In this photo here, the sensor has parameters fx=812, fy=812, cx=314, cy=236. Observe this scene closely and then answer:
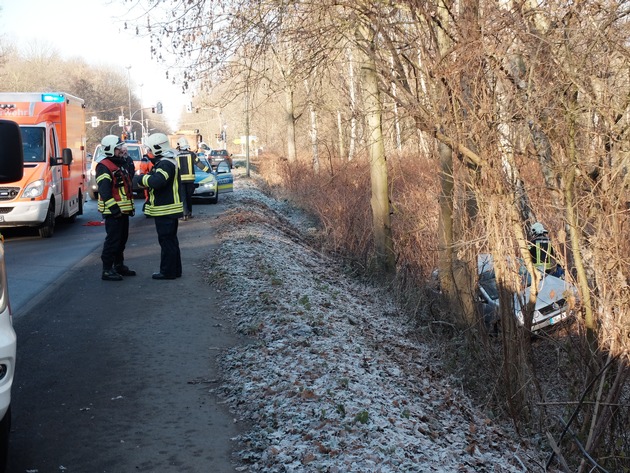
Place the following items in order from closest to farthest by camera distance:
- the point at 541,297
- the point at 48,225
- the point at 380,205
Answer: the point at 541,297 → the point at 380,205 → the point at 48,225

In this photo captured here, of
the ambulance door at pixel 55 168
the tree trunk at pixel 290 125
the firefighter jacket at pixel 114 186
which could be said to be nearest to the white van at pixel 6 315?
the firefighter jacket at pixel 114 186

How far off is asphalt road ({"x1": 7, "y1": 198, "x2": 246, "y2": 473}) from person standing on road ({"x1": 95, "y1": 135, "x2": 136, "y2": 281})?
419mm

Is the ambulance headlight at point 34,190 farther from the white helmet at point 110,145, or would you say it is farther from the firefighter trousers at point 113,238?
the white helmet at point 110,145

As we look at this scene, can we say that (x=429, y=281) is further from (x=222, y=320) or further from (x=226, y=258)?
(x=222, y=320)

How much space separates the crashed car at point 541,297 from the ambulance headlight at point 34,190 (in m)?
10.2

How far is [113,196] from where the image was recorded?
37.1ft

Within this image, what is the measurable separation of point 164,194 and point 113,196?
2.32 feet

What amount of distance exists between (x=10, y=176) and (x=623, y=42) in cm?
562

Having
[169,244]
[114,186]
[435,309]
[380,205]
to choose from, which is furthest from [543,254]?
[380,205]

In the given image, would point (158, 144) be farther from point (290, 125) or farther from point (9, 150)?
point (290, 125)

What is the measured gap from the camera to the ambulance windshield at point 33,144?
55.5 ft

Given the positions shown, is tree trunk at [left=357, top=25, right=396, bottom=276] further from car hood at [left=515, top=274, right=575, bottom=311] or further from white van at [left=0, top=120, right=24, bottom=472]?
white van at [left=0, top=120, right=24, bottom=472]

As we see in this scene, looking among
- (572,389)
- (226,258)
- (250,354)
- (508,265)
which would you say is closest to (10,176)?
(250,354)

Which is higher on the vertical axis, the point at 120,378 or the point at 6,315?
the point at 6,315
